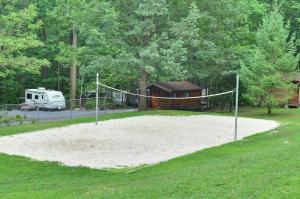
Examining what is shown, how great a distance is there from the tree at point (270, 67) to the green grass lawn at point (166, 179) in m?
15.3

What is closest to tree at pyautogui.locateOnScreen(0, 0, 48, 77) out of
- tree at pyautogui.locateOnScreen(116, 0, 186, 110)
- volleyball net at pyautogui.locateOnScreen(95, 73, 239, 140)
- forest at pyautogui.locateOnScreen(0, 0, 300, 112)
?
forest at pyautogui.locateOnScreen(0, 0, 300, 112)

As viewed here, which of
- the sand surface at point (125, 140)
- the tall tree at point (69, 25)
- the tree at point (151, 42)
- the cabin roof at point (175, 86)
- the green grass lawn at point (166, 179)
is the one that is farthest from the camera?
the tall tree at point (69, 25)

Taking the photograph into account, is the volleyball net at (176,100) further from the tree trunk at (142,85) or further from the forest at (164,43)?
the forest at (164,43)

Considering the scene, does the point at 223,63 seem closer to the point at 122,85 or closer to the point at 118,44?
the point at 118,44

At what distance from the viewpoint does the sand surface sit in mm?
14164

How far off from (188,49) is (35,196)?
21.5 metres

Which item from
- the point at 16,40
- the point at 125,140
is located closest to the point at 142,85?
the point at 16,40

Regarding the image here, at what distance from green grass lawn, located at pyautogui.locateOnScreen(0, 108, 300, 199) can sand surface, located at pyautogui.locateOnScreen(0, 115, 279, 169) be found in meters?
1.06

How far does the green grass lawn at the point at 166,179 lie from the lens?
24.3 ft

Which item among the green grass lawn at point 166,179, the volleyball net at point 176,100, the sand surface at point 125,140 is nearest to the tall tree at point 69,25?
the volleyball net at point 176,100

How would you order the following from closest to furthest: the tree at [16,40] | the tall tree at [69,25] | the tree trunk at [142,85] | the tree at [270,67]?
the tree at [16,40], the tree trunk at [142,85], the tree at [270,67], the tall tree at [69,25]

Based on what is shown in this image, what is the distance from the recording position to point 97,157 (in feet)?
46.6

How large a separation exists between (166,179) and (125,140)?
8.62 m

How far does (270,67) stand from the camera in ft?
94.1
